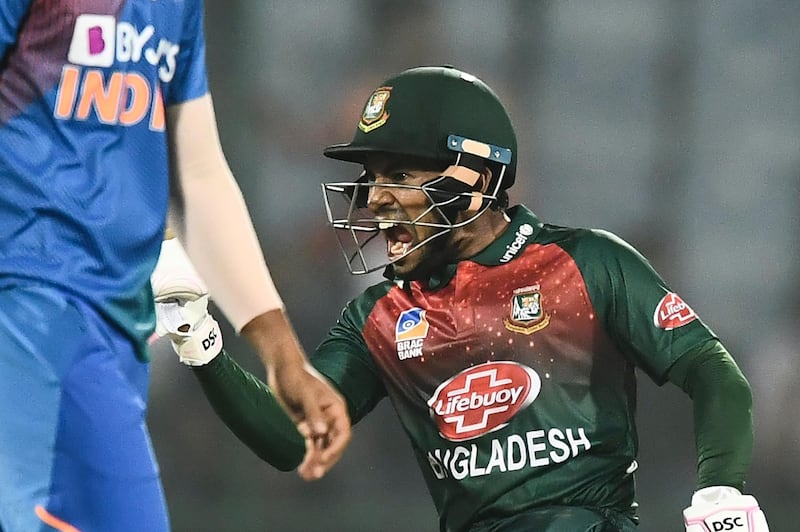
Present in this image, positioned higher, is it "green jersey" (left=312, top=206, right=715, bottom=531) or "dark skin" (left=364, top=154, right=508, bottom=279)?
"dark skin" (left=364, top=154, right=508, bottom=279)

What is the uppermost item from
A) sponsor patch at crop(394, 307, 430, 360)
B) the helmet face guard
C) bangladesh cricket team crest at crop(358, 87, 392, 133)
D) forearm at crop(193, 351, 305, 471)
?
bangladesh cricket team crest at crop(358, 87, 392, 133)

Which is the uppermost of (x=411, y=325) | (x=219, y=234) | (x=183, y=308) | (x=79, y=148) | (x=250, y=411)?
(x=79, y=148)

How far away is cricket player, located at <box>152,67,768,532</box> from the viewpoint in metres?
2.85

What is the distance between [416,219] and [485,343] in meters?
0.28

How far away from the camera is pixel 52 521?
5.40ft

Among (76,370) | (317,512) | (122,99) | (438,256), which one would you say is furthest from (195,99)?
(317,512)

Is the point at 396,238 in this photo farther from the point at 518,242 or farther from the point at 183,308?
the point at 183,308

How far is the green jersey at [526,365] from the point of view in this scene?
9.43ft

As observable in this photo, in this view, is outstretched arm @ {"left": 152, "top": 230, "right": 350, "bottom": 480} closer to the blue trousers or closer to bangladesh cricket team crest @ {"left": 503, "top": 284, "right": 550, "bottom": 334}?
the blue trousers

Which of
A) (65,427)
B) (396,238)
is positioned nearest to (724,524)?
(396,238)

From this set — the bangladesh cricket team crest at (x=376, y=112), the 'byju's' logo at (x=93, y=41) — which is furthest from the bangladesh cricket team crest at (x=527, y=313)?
the 'byju's' logo at (x=93, y=41)

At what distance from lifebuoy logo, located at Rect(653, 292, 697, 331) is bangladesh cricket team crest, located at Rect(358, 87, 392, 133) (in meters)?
0.67

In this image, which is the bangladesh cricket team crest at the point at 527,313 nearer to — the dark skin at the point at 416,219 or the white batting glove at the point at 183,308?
the dark skin at the point at 416,219

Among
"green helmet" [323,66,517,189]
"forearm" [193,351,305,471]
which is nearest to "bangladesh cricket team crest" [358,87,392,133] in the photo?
"green helmet" [323,66,517,189]
